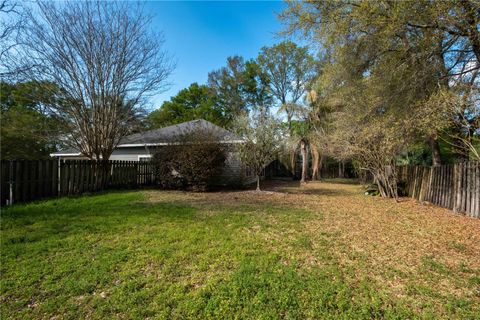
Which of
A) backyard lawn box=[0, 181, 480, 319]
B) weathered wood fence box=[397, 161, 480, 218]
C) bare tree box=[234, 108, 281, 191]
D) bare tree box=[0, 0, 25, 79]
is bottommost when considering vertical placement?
backyard lawn box=[0, 181, 480, 319]

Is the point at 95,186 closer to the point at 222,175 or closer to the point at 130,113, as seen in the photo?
the point at 130,113

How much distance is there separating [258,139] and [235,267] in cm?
715

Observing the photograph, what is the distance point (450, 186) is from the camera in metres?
7.04

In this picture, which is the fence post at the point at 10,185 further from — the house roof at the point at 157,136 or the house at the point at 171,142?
the house roof at the point at 157,136

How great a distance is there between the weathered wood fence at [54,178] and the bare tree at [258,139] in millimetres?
5527

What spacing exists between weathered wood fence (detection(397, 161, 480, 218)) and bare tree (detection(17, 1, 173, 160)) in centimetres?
1180

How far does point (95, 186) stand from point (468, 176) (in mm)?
12369

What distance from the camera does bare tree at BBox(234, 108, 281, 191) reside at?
9.94 metres

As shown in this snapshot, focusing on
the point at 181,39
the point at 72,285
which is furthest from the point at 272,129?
the point at 72,285

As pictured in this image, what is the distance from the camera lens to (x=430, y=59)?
19.5 ft

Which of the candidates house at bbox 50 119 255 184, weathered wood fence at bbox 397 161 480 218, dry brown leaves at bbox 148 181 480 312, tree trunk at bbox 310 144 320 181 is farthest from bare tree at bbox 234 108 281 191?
tree trunk at bbox 310 144 320 181

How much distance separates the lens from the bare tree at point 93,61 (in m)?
9.10

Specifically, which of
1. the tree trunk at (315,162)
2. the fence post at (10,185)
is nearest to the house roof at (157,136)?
the fence post at (10,185)

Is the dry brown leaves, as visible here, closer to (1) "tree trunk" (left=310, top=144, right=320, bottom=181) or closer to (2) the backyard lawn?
(2) the backyard lawn
